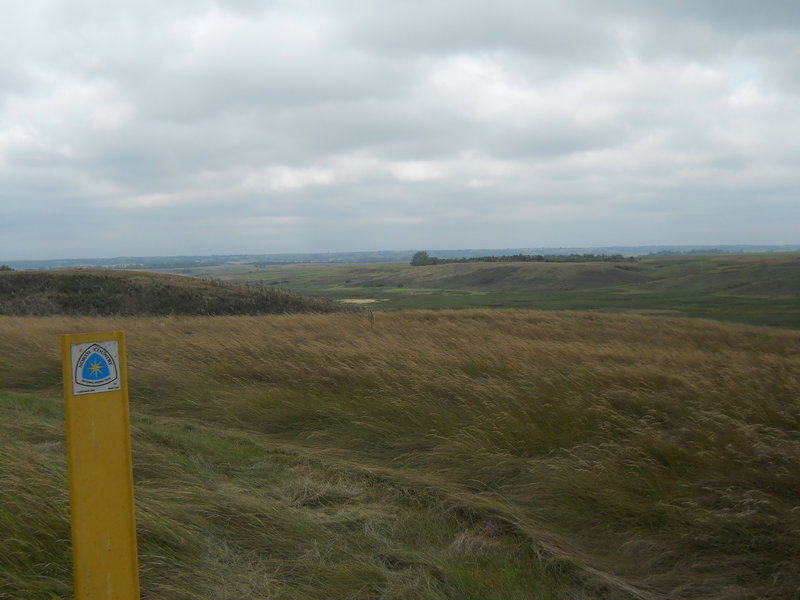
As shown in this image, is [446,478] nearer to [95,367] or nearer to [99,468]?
[99,468]

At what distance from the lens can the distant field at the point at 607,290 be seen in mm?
32594

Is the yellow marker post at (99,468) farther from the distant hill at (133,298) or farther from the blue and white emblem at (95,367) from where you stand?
the distant hill at (133,298)

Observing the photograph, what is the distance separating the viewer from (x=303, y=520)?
462 cm

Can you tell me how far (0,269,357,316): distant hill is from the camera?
2619 cm

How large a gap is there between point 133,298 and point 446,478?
2465 centimetres

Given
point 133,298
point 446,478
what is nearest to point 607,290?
point 133,298

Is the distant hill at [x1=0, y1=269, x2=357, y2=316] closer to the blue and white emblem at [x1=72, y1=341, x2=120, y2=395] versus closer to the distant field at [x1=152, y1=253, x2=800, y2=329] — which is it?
the distant field at [x1=152, y1=253, x2=800, y2=329]

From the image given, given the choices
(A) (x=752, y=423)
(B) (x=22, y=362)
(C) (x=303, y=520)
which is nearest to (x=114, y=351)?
(C) (x=303, y=520)

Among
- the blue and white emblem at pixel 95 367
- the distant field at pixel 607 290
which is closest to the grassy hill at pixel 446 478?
the blue and white emblem at pixel 95 367

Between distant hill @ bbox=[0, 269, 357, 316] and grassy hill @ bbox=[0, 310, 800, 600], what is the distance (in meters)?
17.0

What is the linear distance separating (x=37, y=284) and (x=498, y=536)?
29955 millimetres

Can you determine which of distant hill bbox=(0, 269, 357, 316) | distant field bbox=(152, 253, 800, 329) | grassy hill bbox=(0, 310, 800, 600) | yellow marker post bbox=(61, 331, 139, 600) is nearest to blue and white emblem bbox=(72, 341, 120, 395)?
yellow marker post bbox=(61, 331, 139, 600)

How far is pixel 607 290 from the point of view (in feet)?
185

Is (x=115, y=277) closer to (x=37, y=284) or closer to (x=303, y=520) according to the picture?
(x=37, y=284)
